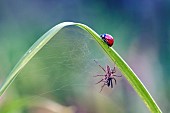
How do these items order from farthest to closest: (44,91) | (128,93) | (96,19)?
(96,19) < (128,93) < (44,91)

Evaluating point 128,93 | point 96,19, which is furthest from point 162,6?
point 128,93

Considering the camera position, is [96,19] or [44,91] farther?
[96,19]

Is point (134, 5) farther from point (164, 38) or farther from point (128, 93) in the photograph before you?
point (128, 93)

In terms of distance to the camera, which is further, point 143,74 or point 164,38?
point 164,38

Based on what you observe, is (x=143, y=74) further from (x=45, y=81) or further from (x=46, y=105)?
(x=46, y=105)

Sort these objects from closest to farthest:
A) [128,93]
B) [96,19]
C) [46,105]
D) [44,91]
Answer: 1. [46,105]
2. [44,91]
3. [128,93]
4. [96,19]

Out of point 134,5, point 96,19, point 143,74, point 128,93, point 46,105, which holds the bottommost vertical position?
point 46,105

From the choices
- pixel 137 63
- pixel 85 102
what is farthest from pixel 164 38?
pixel 85 102

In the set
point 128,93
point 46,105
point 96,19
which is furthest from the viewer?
point 96,19

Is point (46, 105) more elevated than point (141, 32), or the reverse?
point (141, 32)
